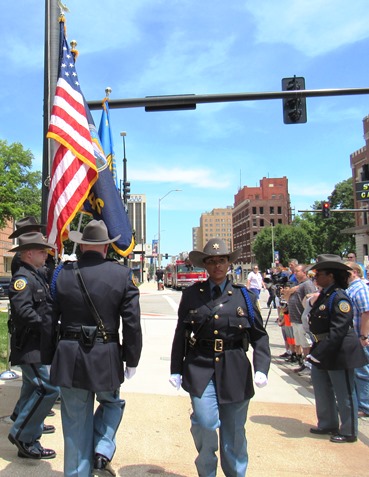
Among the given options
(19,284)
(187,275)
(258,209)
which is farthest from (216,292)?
(258,209)

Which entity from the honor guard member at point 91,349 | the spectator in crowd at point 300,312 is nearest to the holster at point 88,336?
the honor guard member at point 91,349

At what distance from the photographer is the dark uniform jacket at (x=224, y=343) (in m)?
3.65

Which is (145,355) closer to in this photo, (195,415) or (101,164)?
(101,164)

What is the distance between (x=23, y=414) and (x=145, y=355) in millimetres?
5569

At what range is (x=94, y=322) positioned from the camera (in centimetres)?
373

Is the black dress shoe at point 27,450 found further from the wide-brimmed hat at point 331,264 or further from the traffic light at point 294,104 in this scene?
the traffic light at point 294,104

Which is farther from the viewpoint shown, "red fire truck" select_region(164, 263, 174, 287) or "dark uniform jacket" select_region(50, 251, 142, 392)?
"red fire truck" select_region(164, 263, 174, 287)

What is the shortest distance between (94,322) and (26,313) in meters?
1.11

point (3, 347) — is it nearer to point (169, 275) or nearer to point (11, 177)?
point (11, 177)

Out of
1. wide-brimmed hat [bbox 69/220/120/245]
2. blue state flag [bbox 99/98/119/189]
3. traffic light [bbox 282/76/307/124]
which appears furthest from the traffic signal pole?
wide-brimmed hat [bbox 69/220/120/245]

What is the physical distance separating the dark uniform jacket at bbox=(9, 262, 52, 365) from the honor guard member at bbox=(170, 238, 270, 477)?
1.50 metres

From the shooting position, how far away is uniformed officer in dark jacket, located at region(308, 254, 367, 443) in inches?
203

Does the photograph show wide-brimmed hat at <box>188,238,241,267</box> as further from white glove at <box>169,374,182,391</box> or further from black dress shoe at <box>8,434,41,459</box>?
black dress shoe at <box>8,434,41,459</box>

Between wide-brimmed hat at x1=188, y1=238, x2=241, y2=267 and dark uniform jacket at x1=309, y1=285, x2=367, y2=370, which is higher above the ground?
wide-brimmed hat at x1=188, y1=238, x2=241, y2=267
